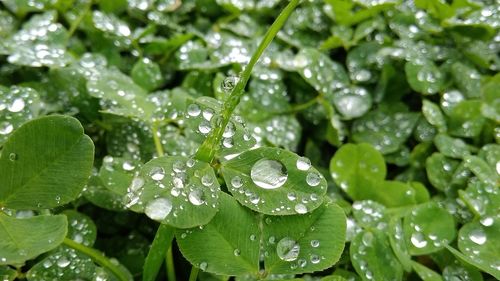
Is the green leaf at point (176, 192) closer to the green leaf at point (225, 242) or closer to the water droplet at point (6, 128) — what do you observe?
the green leaf at point (225, 242)

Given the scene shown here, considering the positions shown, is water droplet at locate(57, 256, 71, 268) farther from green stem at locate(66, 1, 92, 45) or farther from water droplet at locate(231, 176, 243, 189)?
green stem at locate(66, 1, 92, 45)

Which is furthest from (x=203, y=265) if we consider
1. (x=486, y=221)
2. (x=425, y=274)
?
(x=486, y=221)

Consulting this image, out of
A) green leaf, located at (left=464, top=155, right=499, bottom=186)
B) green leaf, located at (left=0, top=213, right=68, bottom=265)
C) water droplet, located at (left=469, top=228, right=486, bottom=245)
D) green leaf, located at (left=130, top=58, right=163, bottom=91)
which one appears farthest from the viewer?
green leaf, located at (left=130, top=58, right=163, bottom=91)

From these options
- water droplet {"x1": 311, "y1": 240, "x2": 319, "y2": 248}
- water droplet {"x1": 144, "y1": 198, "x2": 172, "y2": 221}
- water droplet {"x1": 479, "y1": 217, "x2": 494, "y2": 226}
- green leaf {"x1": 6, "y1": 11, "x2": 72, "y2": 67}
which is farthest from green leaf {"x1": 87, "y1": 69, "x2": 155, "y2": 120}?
water droplet {"x1": 479, "y1": 217, "x2": 494, "y2": 226}

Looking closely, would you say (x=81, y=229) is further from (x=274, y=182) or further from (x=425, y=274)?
(x=425, y=274)

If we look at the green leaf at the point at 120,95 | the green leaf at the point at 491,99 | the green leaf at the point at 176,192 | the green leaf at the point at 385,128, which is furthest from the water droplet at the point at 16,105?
the green leaf at the point at 491,99
